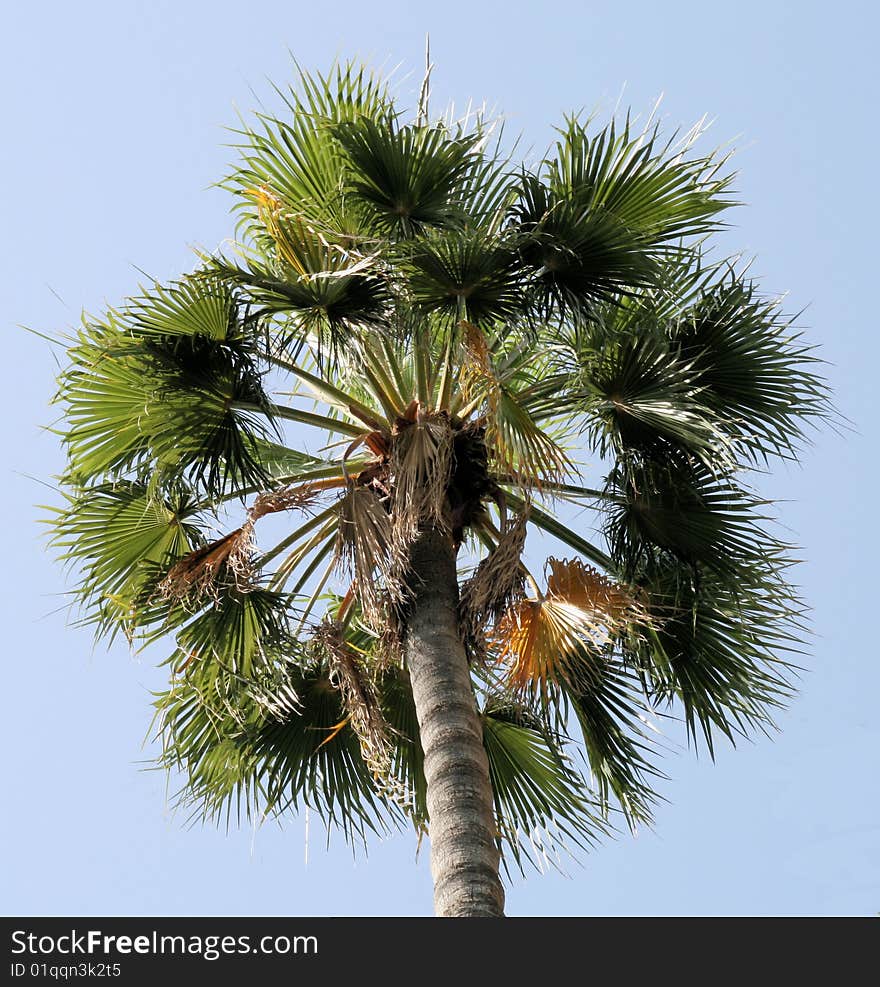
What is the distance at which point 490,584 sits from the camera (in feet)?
25.1

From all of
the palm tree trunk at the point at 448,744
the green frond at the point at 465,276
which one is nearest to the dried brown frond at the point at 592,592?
the palm tree trunk at the point at 448,744

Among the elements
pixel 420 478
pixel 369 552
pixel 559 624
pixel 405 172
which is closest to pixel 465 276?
pixel 405 172

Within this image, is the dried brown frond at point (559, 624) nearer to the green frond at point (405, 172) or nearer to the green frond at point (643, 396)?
the green frond at point (643, 396)

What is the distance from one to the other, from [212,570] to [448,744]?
5.79 feet

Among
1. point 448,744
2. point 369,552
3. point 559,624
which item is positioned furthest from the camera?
point 559,624

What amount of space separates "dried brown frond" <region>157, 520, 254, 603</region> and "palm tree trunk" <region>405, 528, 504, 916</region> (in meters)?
0.94

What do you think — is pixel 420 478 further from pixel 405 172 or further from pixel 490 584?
pixel 405 172

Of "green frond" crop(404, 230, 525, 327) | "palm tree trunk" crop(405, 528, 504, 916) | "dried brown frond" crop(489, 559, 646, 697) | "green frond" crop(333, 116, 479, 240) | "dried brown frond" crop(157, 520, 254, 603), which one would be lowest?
"palm tree trunk" crop(405, 528, 504, 916)

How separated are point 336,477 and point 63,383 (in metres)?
1.62

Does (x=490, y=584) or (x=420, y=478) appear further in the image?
(x=490, y=584)

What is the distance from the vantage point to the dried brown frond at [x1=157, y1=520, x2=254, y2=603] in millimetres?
7746

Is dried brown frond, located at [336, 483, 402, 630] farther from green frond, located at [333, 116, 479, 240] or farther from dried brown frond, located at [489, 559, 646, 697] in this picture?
green frond, located at [333, 116, 479, 240]

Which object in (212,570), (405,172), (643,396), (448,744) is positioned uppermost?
(405,172)

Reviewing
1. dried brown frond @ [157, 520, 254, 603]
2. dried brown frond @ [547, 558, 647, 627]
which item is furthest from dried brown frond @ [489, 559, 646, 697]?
dried brown frond @ [157, 520, 254, 603]
